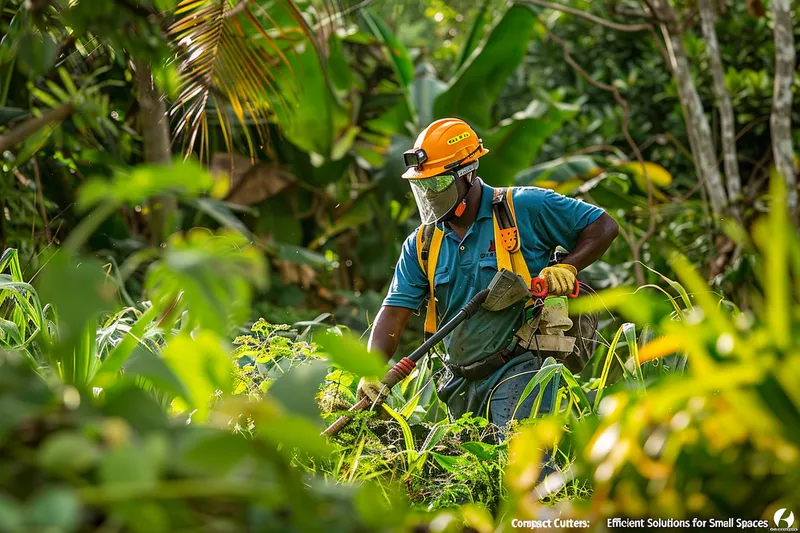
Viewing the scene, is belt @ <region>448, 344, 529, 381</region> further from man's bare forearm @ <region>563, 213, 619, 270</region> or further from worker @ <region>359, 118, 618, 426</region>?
man's bare forearm @ <region>563, 213, 619, 270</region>

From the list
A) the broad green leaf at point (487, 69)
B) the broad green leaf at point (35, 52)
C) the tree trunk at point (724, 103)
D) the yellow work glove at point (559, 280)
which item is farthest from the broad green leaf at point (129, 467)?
the broad green leaf at point (487, 69)

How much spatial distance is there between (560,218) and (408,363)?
1120 mm

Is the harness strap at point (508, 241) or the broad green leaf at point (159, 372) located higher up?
the broad green leaf at point (159, 372)

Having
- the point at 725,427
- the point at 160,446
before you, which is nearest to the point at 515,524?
the point at 725,427

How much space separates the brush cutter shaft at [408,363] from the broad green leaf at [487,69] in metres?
5.06

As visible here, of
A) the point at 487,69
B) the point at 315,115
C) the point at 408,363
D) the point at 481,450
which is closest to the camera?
the point at 481,450

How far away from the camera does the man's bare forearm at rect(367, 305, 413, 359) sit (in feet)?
14.6

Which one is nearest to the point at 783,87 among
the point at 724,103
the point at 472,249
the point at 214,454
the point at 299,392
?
the point at 724,103

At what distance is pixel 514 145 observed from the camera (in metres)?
9.01

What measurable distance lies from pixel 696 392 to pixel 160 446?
26.3 inches

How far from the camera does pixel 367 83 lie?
10.7m

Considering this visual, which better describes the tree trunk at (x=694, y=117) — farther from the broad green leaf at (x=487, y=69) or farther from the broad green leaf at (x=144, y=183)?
the broad green leaf at (x=144, y=183)

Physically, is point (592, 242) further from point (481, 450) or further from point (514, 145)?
point (514, 145)

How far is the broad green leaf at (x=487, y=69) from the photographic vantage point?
898cm
